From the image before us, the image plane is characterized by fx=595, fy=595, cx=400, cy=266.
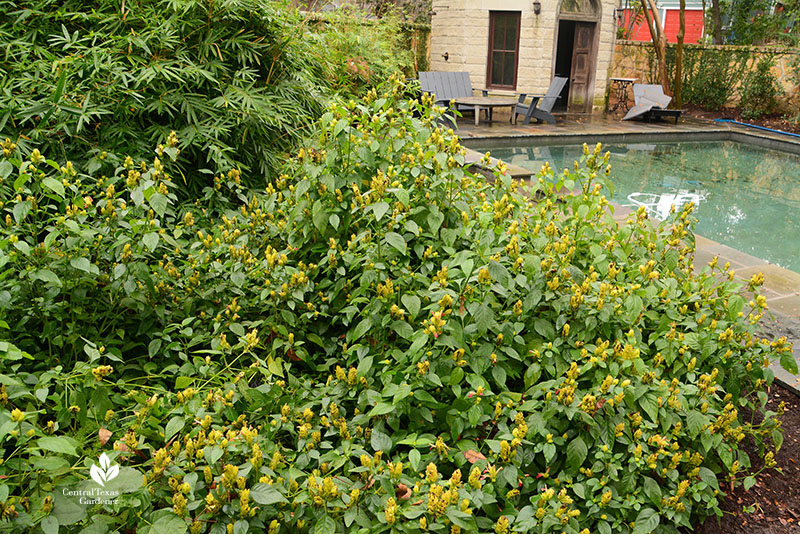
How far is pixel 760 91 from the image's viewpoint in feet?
48.8

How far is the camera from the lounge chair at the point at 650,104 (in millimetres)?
13875

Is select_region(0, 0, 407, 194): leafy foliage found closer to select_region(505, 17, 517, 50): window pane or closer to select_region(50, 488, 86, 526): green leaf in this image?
select_region(50, 488, 86, 526): green leaf

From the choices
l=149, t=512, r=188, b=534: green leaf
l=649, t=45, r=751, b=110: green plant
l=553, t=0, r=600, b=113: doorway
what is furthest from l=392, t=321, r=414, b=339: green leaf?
l=649, t=45, r=751, b=110: green plant

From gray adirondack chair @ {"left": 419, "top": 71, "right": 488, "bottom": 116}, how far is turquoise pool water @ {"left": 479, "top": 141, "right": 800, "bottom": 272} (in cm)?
322

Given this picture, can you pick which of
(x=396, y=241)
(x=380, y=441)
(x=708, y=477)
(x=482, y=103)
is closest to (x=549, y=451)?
(x=380, y=441)

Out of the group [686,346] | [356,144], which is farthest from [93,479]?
[686,346]

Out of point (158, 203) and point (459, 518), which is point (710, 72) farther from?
point (459, 518)

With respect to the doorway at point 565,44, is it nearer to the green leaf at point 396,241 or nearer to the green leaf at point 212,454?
the green leaf at point 396,241

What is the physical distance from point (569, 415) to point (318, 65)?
3466mm

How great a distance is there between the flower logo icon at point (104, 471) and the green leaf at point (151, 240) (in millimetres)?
753

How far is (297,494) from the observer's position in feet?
5.04

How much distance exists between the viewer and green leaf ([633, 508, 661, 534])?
1801mm

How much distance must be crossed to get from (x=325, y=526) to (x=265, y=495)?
17 cm

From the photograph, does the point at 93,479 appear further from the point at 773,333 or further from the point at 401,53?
the point at 401,53
